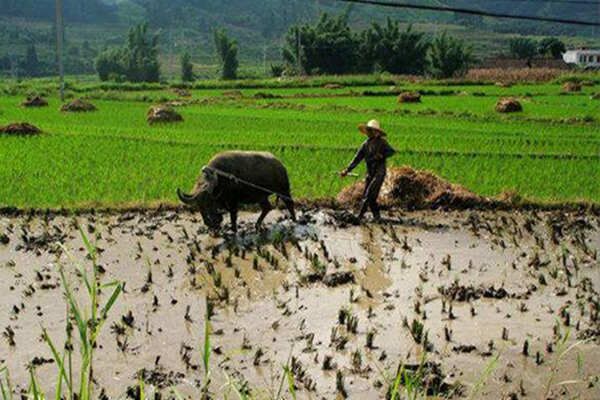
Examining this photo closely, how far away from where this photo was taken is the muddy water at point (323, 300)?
508 centimetres

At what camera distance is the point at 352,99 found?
93.7ft

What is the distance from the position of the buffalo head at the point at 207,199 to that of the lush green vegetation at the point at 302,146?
71.7 inches

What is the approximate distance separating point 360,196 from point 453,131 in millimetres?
8246

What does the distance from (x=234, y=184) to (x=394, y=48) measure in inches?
1585

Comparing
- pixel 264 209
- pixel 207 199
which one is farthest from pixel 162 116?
pixel 207 199

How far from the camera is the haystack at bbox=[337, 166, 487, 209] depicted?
10297 millimetres

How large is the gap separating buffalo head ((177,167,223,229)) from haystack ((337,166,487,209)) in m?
2.22

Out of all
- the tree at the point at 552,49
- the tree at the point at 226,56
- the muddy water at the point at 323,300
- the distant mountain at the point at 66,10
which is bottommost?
the muddy water at the point at 323,300

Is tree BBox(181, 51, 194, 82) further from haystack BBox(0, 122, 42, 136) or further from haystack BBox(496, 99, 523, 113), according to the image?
haystack BBox(0, 122, 42, 136)

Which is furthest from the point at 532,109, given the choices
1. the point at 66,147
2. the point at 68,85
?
the point at 68,85

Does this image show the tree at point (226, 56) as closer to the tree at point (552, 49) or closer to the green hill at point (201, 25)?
the green hill at point (201, 25)

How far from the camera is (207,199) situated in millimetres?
8516

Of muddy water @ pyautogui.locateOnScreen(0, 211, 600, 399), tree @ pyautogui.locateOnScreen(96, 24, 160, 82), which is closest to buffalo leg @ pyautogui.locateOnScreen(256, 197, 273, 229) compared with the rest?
muddy water @ pyautogui.locateOnScreen(0, 211, 600, 399)

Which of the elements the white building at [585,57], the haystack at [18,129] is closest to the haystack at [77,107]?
the haystack at [18,129]
